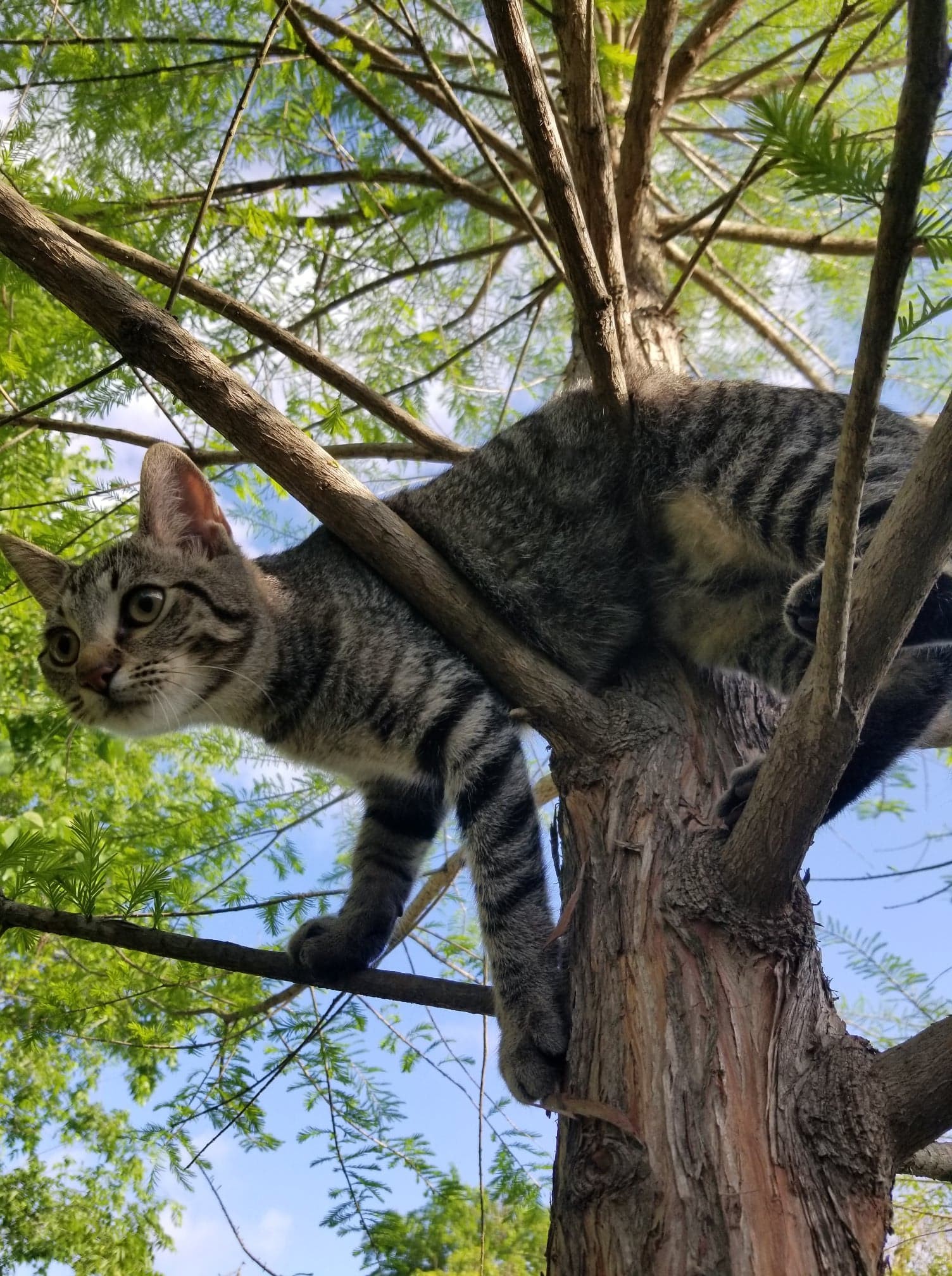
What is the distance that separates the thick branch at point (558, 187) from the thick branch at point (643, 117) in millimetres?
1286

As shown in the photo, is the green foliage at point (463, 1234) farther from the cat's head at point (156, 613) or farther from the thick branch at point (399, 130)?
the thick branch at point (399, 130)

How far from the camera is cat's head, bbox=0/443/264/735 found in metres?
2.92

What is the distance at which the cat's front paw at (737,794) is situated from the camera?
2299 millimetres

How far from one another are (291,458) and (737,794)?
136 cm

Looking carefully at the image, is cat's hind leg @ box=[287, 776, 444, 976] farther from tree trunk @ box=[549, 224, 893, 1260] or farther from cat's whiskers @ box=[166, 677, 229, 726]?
tree trunk @ box=[549, 224, 893, 1260]

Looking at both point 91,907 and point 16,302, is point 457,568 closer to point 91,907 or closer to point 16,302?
point 91,907

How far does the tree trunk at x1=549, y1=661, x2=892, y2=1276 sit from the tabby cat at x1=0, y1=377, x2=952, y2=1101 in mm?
427

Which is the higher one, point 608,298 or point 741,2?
point 741,2

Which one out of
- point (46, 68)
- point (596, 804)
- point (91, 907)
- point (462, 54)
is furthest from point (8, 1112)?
point (462, 54)

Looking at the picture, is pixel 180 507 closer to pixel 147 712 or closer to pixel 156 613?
pixel 156 613

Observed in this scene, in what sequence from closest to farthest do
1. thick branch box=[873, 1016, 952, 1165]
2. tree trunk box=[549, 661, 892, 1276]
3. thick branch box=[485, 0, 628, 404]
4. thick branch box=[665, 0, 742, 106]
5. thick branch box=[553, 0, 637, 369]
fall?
1. tree trunk box=[549, 661, 892, 1276]
2. thick branch box=[873, 1016, 952, 1165]
3. thick branch box=[485, 0, 628, 404]
4. thick branch box=[553, 0, 637, 369]
5. thick branch box=[665, 0, 742, 106]

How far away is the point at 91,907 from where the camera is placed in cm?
220

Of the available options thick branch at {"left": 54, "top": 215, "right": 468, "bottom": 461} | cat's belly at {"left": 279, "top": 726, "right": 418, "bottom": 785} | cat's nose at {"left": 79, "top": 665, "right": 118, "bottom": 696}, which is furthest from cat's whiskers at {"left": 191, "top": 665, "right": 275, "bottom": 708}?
thick branch at {"left": 54, "top": 215, "right": 468, "bottom": 461}

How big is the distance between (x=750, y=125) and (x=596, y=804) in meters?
1.70
